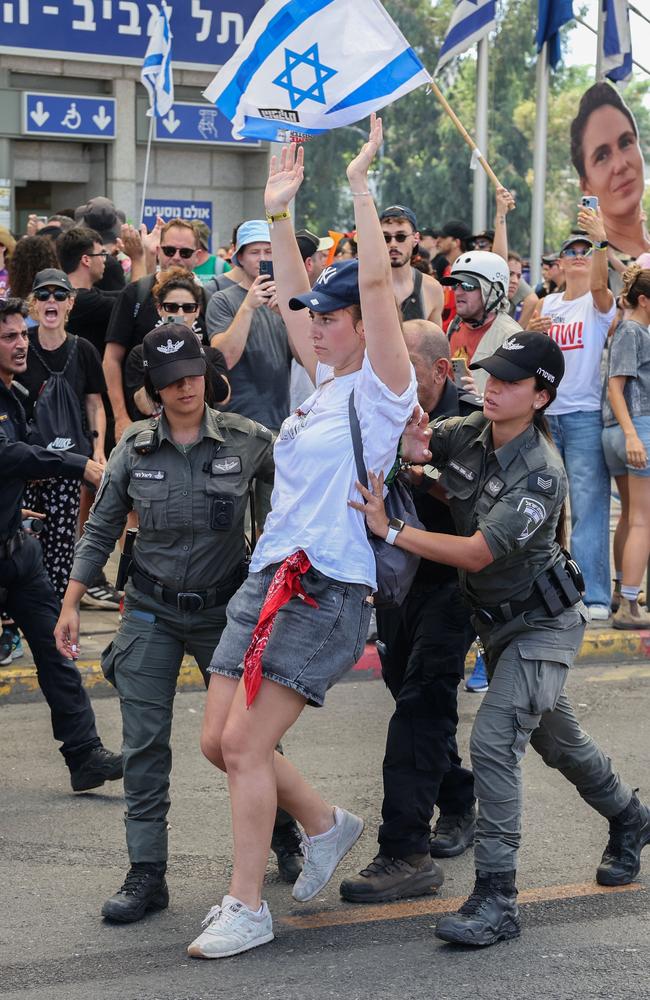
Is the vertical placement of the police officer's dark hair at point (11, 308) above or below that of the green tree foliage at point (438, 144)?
below

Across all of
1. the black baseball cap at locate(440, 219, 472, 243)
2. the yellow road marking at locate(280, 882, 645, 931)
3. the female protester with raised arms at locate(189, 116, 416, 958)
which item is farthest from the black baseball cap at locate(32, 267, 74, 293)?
the black baseball cap at locate(440, 219, 472, 243)

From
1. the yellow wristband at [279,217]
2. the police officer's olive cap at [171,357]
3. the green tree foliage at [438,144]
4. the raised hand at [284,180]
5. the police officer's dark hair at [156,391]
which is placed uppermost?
the green tree foliage at [438,144]

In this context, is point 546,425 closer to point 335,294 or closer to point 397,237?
point 335,294

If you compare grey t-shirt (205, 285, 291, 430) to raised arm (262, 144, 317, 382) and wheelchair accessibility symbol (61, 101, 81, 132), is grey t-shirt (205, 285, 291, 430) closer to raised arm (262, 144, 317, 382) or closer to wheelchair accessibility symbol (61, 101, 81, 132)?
raised arm (262, 144, 317, 382)

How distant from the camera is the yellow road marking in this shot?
459 centimetres

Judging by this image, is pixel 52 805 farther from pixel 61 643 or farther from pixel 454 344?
pixel 454 344

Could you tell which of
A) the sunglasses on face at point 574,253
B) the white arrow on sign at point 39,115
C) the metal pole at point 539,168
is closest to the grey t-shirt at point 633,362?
the sunglasses on face at point 574,253

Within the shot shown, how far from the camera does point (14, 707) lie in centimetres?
724

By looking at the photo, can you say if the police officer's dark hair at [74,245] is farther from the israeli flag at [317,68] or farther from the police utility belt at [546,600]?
the police utility belt at [546,600]

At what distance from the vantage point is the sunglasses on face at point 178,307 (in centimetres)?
733

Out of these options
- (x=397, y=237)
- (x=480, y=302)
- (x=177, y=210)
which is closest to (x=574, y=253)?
(x=397, y=237)

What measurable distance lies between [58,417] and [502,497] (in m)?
3.59

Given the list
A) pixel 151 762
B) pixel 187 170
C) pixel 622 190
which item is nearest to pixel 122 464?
pixel 151 762

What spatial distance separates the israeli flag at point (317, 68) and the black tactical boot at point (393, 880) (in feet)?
8.41
